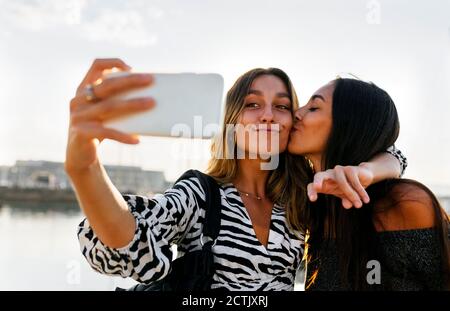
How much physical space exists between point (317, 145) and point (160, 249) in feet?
3.04

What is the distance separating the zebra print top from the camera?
4.93 ft

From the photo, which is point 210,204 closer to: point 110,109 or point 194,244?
point 194,244

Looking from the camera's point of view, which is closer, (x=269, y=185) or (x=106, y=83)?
(x=106, y=83)

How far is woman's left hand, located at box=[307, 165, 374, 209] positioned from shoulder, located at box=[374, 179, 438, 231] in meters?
0.35

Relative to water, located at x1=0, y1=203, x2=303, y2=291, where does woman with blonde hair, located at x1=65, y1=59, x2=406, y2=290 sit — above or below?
above

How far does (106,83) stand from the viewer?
120cm

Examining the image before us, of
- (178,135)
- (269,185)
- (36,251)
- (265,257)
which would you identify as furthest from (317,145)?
(36,251)

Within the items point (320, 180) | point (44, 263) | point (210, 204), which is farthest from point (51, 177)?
point (320, 180)

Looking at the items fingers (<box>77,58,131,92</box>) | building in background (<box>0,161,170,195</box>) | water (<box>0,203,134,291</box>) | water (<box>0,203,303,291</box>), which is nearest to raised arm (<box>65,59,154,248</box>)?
fingers (<box>77,58,131,92</box>)

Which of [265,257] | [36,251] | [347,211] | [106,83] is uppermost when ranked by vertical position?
[106,83]

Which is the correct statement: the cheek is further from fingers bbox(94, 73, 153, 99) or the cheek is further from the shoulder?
fingers bbox(94, 73, 153, 99)

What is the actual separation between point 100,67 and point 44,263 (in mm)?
14274

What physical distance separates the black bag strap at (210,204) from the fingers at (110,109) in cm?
70
